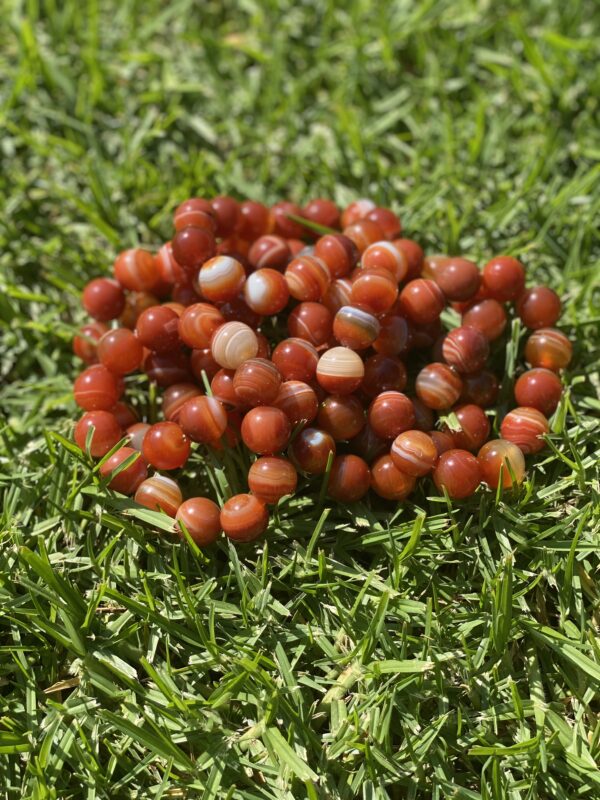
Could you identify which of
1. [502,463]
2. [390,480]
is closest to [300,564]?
[390,480]

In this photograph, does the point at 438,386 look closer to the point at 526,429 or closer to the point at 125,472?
the point at 526,429

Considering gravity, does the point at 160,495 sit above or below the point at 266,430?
below

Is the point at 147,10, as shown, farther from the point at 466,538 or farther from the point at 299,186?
the point at 466,538

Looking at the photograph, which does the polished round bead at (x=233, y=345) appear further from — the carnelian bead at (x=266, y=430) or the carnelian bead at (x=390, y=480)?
the carnelian bead at (x=390, y=480)

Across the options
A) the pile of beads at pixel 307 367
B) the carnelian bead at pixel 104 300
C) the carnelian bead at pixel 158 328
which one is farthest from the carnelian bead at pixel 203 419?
the carnelian bead at pixel 104 300

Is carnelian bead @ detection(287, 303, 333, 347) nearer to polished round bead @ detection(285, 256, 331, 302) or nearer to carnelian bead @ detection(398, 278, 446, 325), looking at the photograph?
polished round bead @ detection(285, 256, 331, 302)

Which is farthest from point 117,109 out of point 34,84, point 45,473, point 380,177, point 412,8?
point 45,473
